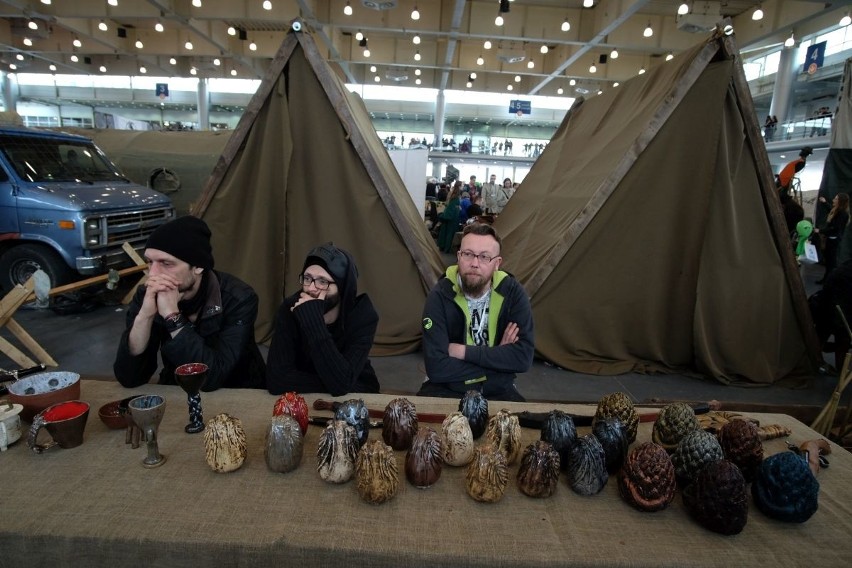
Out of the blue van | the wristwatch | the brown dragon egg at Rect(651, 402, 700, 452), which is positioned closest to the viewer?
the brown dragon egg at Rect(651, 402, 700, 452)

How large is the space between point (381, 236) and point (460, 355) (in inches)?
91.2

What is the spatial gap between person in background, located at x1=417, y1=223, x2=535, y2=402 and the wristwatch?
47.7 inches

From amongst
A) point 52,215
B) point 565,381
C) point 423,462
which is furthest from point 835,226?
point 52,215

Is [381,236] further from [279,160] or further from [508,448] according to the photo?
[508,448]

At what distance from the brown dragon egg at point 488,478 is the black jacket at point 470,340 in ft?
3.64

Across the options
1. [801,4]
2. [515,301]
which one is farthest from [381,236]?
[801,4]

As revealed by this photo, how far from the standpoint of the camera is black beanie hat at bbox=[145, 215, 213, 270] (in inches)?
80.5

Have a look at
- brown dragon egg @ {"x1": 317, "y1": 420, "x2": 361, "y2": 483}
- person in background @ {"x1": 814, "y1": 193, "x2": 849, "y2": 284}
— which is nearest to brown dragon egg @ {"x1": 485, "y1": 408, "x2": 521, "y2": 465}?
brown dragon egg @ {"x1": 317, "y1": 420, "x2": 361, "y2": 483}

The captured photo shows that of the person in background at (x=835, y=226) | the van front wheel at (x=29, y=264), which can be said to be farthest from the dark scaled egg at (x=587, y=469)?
the person in background at (x=835, y=226)

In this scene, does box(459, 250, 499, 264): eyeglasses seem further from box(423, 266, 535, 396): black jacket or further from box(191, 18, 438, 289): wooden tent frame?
box(191, 18, 438, 289): wooden tent frame

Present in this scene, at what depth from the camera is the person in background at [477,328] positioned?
8.30 ft

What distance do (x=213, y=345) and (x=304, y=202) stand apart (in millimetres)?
2581

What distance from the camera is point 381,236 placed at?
15.1 ft

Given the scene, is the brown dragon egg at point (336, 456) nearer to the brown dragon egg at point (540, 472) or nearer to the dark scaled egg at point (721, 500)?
the brown dragon egg at point (540, 472)
